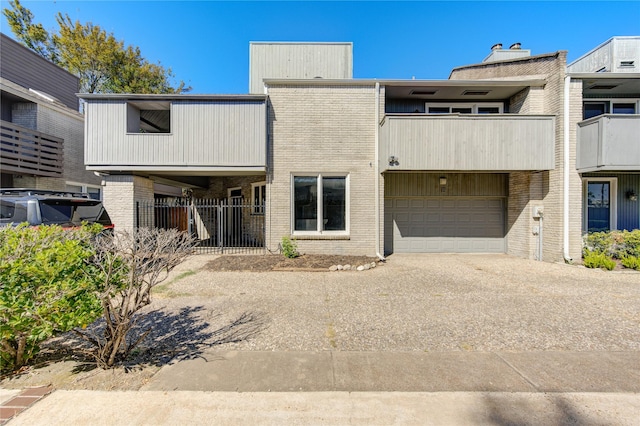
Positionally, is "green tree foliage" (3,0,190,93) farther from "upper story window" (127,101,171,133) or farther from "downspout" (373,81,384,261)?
"downspout" (373,81,384,261)

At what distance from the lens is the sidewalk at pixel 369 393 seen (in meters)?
2.31

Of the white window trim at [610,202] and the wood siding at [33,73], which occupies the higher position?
the wood siding at [33,73]

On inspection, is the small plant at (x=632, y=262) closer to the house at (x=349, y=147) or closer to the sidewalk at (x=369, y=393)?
the house at (x=349, y=147)

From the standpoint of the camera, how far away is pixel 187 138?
9.15 metres

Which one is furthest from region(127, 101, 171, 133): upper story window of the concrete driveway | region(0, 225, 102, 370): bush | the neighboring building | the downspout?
the neighboring building

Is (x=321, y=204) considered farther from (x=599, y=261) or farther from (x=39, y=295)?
(x=599, y=261)

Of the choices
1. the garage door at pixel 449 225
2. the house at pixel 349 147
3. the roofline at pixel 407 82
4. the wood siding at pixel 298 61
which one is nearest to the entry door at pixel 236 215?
the house at pixel 349 147

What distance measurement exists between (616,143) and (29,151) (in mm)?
19295

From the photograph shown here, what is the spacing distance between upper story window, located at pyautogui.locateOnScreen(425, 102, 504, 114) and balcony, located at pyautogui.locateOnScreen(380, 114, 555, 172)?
2.06m

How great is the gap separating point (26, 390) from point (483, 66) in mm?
14677

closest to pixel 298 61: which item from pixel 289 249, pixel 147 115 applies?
pixel 147 115

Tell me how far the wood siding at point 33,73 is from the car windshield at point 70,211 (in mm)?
8998

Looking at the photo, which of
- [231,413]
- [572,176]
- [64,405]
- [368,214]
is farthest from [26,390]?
[572,176]

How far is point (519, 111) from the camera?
31.6 feet
